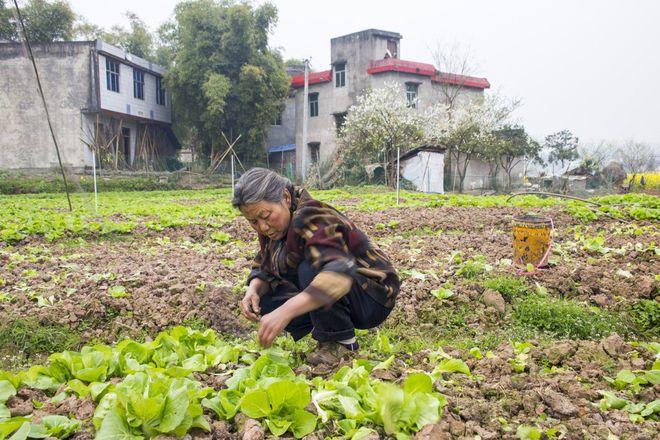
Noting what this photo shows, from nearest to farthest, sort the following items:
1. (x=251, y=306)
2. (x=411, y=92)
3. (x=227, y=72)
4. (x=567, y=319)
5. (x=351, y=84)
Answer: (x=251, y=306) → (x=567, y=319) → (x=227, y=72) → (x=351, y=84) → (x=411, y=92)

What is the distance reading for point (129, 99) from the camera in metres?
26.5

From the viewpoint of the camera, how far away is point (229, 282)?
5.08 meters

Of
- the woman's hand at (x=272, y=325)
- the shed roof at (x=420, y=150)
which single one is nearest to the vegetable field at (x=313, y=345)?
the woman's hand at (x=272, y=325)

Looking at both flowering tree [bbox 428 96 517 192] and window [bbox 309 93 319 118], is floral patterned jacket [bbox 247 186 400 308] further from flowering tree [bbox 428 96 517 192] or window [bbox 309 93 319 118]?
window [bbox 309 93 319 118]

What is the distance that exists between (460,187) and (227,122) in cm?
1260

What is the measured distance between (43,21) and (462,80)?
74.4 ft

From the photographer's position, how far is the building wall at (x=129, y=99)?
24281mm

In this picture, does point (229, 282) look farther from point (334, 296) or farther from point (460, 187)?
point (460, 187)

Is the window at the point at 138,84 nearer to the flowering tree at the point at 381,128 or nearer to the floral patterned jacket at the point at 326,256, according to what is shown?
the flowering tree at the point at 381,128

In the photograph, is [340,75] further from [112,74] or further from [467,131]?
[112,74]

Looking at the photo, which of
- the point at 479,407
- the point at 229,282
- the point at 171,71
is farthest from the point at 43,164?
the point at 479,407

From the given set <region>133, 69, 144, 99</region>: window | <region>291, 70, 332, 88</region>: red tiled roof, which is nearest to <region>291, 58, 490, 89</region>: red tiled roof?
<region>291, 70, 332, 88</region>: red tiled roof

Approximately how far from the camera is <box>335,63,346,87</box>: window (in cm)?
2944

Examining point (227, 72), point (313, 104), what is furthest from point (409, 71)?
point (227, 72)
